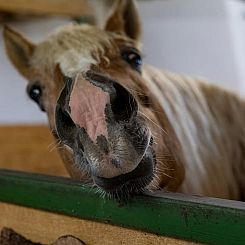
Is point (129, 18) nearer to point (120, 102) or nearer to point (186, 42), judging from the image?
point (120, 102)

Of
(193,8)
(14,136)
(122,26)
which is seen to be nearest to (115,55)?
(122,26)

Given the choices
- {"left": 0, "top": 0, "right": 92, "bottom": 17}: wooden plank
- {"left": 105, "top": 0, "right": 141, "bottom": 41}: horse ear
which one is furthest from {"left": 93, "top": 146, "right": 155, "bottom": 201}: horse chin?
{"left": 0, "top": 0, "right": 92, "bottom": 17}: wooden plank

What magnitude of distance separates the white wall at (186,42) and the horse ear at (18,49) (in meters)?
1.41

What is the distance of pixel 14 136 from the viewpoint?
2.60 meters

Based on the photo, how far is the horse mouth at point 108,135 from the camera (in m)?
0.79

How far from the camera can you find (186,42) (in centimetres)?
324

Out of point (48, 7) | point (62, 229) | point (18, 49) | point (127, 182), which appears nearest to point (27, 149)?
point (48, 7)

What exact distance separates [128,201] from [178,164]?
0.34 meters

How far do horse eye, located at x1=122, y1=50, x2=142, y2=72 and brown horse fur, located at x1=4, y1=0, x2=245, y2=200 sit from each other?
0.01 meters

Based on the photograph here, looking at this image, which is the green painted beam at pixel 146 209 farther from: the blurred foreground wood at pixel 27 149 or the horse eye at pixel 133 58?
the blurred foreground wood at pixel 27 149

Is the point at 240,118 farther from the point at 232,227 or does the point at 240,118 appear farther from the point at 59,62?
the point at 232,227

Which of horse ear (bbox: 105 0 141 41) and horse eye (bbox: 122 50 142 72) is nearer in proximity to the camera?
horse eye (bbox: 122 50 142 72)

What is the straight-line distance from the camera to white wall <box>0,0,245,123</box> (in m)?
2.95

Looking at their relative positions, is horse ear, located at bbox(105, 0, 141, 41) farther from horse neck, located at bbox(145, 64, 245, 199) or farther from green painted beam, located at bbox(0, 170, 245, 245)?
green painted beam, located at bbox(0, 170, 245, 245)
